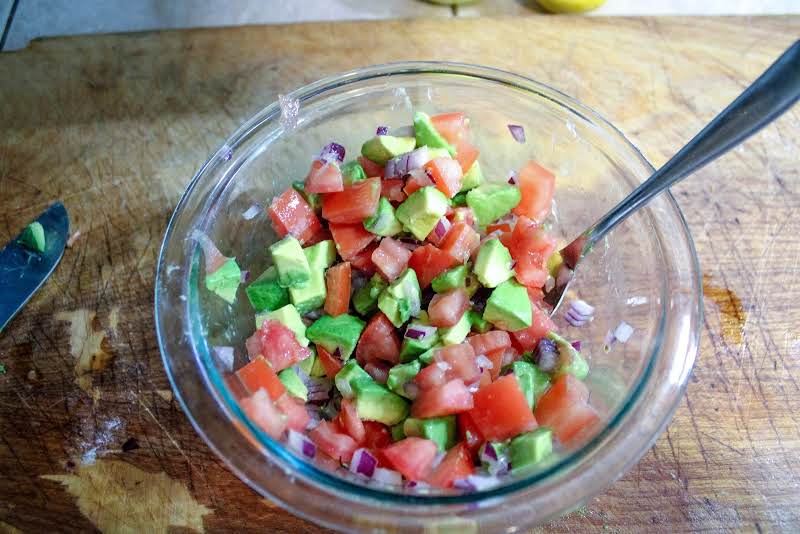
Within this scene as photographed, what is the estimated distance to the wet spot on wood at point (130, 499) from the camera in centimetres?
164

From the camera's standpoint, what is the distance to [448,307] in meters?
1.61

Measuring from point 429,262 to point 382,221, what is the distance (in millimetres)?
160

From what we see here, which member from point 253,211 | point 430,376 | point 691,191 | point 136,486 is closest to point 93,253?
point 253,211

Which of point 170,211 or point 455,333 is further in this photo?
point 170,211

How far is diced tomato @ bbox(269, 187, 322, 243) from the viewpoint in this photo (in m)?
1.73

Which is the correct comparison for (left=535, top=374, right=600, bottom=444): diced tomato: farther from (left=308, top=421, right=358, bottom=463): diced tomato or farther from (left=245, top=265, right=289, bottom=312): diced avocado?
(left=245, top=265, right=289, bottom=312): diced avocado

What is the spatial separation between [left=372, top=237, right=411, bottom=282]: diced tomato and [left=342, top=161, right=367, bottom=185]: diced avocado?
0.57ft

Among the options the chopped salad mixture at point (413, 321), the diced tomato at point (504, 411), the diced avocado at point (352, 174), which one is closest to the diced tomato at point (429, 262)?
the chopped salad mixture at point (413, 321)

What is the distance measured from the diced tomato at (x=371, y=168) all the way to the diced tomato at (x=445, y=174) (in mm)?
155

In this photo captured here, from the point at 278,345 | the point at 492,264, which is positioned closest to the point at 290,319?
the point at 278,345

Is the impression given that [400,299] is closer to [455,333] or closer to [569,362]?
[455,333]

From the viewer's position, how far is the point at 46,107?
86.6 inches

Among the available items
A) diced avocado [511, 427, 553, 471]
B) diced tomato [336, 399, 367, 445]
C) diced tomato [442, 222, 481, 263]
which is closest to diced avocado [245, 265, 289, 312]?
diced tomato [336, 399, 367, 445]

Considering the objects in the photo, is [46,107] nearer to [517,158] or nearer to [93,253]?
[93,253]
